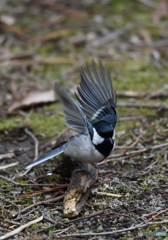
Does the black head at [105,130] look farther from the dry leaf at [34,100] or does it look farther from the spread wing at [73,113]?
the dry leaf at [34,100]

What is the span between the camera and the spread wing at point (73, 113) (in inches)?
101

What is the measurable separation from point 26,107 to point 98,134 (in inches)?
73.7

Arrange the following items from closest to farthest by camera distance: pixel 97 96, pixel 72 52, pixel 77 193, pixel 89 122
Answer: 1. pixel 77 193
2. pixel 89 122
3. pixel 97 96
4. pixel 72 52

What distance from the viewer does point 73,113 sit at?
2744mm

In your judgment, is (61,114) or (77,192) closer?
(77,192)

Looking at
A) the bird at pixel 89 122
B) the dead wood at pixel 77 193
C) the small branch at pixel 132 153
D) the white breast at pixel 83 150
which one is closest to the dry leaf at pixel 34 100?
the bird at pixel 89 122

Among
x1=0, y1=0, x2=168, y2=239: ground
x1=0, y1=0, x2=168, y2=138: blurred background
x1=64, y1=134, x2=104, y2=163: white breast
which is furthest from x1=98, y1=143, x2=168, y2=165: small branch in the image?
x1=0, y1=0, x2=168, y2=138: blurred background

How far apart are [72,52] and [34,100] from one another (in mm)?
1620

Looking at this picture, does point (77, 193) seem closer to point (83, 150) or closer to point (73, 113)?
point (83, 150)

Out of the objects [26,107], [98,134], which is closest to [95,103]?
[98,134]

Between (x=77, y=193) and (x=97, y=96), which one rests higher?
(x=97, y=96)

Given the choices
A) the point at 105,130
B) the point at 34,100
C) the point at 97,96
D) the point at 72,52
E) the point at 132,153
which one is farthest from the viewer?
the point at 72,52

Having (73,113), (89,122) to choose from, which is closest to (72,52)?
(89,122)

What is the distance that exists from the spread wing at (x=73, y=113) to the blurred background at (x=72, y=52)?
3.63 ft
